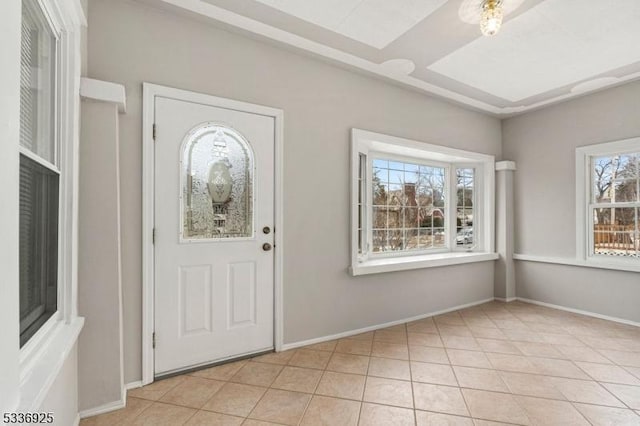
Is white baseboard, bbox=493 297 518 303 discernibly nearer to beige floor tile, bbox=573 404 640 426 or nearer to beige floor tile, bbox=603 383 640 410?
beige floor tile, bbox=603 383 640 410

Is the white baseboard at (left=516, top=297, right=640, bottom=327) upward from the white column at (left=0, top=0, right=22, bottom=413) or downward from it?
downward

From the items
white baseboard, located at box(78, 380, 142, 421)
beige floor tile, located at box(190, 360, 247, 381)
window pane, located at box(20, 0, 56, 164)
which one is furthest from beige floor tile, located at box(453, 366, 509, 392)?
window pane, located at box(20, 0, 56, 164)

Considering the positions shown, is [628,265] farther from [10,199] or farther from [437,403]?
[10,199]

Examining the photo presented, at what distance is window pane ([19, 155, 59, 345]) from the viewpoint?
1.19 metres

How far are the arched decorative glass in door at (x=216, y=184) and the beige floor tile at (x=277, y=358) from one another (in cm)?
102

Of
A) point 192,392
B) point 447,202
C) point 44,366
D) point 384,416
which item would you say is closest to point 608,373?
point 384,416

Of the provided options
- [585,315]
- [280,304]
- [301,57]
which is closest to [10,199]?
[280,304]

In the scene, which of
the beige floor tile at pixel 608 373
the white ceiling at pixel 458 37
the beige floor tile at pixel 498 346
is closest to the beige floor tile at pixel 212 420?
the beige floor tile at pixel 498 346

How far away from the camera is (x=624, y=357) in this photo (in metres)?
2.58

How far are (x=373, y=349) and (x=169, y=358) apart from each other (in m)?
1.66

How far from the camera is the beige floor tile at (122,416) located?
1766 mm

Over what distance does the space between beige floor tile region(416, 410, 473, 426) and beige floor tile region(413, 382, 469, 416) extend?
46 mm

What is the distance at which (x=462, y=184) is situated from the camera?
14.9 ft

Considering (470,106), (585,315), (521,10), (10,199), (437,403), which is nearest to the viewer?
(10,199)
